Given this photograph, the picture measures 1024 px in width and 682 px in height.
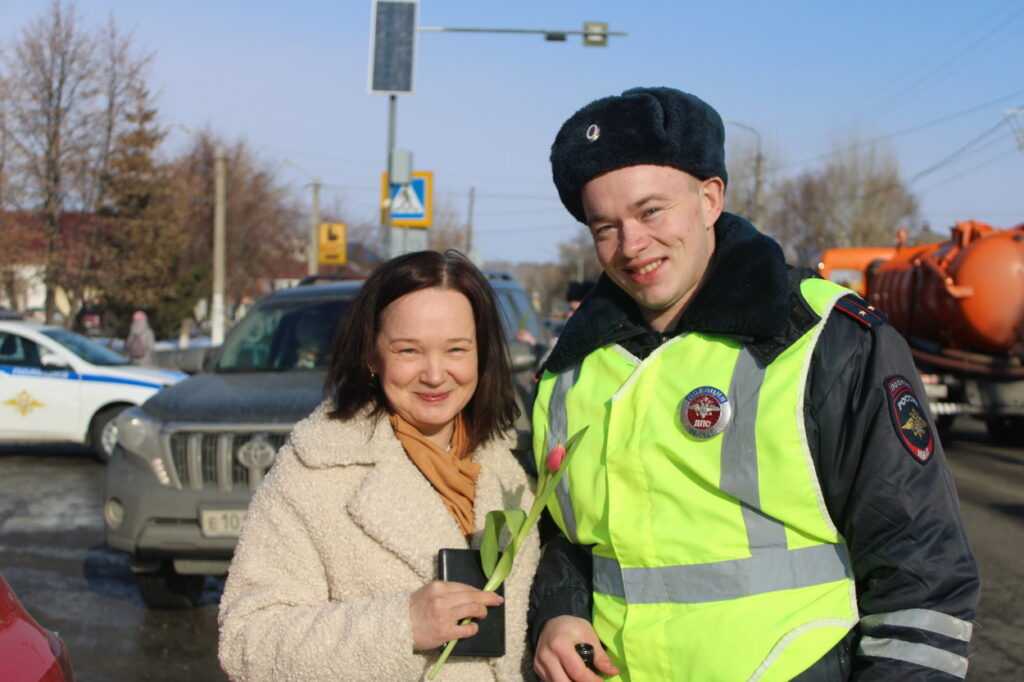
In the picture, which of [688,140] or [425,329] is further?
[425,329]

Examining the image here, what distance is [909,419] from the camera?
183 cm

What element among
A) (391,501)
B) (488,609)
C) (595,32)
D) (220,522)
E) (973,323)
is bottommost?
(220,522)

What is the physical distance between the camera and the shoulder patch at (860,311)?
190 centimetres

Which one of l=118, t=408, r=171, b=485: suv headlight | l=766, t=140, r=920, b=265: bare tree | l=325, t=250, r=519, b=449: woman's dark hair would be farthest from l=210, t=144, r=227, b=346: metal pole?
l=766, t=140, r=920, b=265: bare tree

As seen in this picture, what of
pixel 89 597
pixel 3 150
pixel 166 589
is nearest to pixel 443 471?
pixel 166 589

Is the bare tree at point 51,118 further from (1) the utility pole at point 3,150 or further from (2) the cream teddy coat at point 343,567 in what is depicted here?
(2) the cream teddy coat at point 343,567

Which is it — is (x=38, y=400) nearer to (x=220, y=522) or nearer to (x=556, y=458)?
(x=220, y=522)

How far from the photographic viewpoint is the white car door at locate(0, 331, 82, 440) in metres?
12.2

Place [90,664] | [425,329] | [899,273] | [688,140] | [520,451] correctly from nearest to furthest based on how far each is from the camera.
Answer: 1. [688,140]
2. [425,329]
3. [520,451]
4. [90,664]
5. [899,273]

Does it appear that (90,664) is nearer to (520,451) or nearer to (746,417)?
(520,451)

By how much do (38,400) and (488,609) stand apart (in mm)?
11434

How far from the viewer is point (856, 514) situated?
182 cm

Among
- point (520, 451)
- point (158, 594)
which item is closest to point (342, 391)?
point (520, 451)

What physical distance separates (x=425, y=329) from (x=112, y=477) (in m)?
4.32
